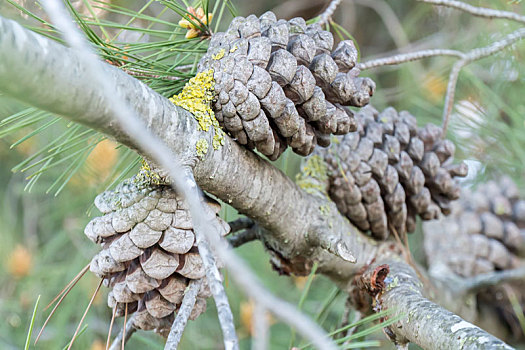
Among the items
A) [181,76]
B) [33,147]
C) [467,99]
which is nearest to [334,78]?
[181,76]

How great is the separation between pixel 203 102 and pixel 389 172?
0.31 m

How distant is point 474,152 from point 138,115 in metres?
1.00

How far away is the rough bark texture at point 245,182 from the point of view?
0.28 metres

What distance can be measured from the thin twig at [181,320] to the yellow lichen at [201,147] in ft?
0.37

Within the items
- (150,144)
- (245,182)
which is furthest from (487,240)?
(150,144)

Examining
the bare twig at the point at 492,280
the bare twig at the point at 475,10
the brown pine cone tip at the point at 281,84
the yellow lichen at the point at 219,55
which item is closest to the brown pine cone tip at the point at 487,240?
the bare twig at the point at 492,280

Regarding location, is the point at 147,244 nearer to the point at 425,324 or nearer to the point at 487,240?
the point at 425,324

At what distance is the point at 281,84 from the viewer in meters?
0.47

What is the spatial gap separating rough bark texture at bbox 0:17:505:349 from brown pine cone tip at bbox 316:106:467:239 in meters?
0.03

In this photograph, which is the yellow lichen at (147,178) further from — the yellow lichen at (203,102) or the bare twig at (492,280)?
the bare twig at (492,280)

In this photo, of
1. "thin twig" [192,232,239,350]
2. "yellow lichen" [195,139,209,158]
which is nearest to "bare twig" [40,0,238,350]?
"thin twig" [192,232,239,350]

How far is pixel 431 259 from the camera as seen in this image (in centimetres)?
98

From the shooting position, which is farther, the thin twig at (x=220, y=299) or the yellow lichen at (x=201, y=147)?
the yellow lichen at (x=201, y=147)

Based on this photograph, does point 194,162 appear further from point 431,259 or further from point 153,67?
point 431,259
